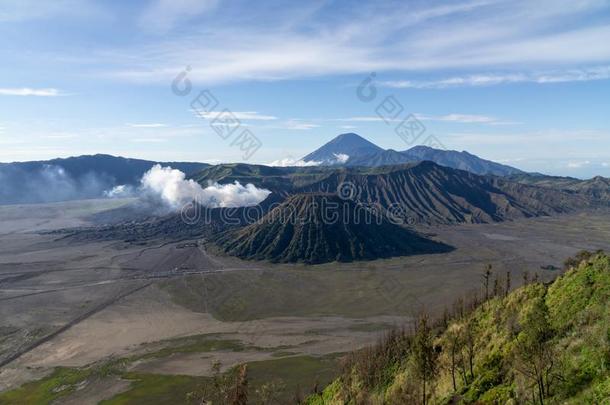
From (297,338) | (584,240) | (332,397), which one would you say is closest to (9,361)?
(297,338)

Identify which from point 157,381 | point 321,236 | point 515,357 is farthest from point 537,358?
point 321,236

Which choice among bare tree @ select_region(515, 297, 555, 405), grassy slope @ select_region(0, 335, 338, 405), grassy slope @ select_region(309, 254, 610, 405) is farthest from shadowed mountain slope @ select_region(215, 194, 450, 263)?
bare tree @ select_region(515, 297, 555, 405)

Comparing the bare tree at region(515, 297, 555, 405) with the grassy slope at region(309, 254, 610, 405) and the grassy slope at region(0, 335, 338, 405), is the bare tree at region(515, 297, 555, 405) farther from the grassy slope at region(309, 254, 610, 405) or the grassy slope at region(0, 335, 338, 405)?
the grassy slope at region(0, 335, 338, 405)

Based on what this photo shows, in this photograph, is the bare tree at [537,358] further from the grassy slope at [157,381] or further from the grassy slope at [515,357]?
the grassy slope at [157,381]

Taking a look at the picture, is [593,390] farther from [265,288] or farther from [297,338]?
[265,288]

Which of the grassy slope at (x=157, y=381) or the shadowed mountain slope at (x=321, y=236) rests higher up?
the shadowed mountain slope at (x=321, y=236)

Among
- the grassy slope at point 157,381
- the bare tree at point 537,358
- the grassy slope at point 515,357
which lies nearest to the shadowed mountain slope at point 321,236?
the grassy slope at point 157,381

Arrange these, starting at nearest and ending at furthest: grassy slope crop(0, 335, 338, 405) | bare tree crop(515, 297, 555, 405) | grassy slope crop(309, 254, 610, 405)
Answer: bare tree crop(515, 297, 555, 405) < grassy slope crop(309, 254, 610, 405) < grassy slope crop(0, 335, 338, 405)

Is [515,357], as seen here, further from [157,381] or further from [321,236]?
[321,236]
